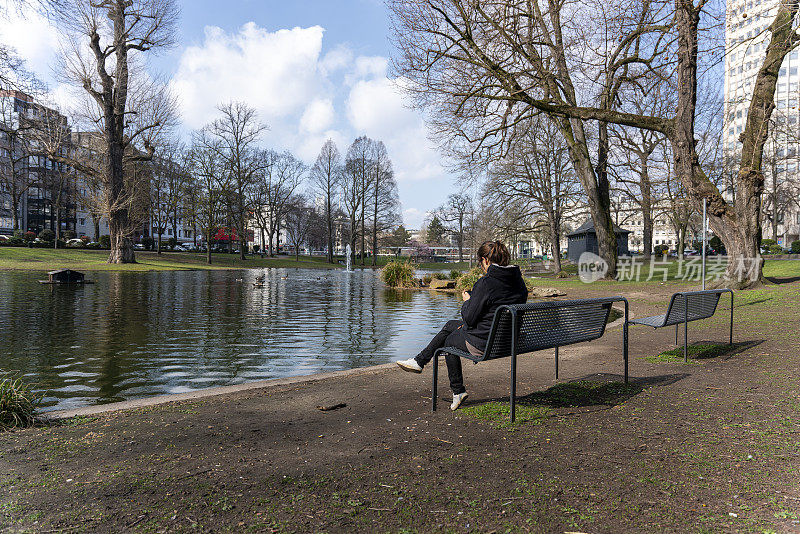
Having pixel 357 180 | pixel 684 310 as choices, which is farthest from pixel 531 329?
pixel 357 180

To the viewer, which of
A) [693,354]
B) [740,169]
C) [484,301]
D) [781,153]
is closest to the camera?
[484,301]

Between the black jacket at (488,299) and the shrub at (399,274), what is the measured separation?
70.6ft

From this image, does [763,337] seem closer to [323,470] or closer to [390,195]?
[323,470]

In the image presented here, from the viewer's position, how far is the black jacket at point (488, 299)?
4.41 meters

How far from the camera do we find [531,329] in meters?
4.45

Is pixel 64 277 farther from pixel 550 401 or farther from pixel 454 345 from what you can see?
pixel 550 401

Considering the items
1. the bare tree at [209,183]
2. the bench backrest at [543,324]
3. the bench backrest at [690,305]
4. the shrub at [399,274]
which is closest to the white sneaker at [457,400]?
the bench backrest at [543,324]

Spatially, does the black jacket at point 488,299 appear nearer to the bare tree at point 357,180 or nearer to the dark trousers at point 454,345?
the dark trousers at point 454,345

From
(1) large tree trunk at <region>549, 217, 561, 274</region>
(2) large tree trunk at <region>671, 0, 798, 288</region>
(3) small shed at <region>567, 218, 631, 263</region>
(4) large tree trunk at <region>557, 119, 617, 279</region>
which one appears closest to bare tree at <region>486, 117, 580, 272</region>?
(1) large tree trunk at <region>549, 217, 561, 274</region>

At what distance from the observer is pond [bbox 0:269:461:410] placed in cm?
662

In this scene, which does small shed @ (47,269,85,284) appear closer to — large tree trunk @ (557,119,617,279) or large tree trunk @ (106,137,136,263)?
large tree trunk @ (106,137,136,263)

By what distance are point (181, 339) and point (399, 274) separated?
56.2 feet

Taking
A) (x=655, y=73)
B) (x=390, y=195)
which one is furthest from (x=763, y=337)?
(x=390, y=195)

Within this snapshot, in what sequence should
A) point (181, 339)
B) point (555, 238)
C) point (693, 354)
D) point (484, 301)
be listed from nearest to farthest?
1. point (484, 301)
2. point (693, 354)
3. point (181, 339)
4. point (555, 238)
